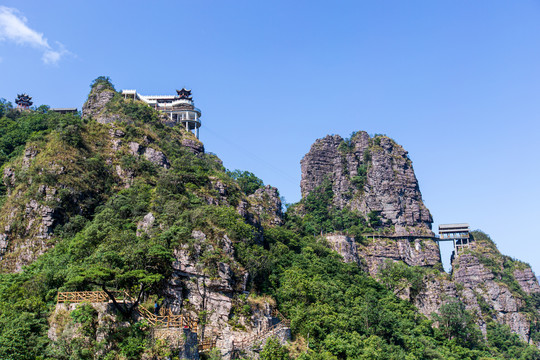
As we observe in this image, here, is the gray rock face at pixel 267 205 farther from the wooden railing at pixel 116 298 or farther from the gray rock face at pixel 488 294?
the wooden railing at pixel 116 298

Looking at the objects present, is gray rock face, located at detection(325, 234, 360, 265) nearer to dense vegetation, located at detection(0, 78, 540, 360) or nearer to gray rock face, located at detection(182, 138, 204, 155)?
dense vegetation, located at detection(0, 78, 540, 360)

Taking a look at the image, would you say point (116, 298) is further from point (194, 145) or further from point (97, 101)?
point (97, 101)

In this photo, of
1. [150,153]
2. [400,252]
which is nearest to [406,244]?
[400,252]

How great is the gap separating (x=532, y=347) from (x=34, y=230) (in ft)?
225

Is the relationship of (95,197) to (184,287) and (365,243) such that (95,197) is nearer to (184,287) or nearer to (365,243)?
(184,287)

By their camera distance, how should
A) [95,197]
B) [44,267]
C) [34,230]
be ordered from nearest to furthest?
[44,267] < [34,230] < [95,197]

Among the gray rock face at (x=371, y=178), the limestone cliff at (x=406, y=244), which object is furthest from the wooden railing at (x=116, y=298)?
the gray rock face at (x=371, y=178)

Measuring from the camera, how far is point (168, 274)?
34219mm

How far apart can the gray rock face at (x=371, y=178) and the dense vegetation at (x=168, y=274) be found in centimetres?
2014

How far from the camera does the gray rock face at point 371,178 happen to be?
284 ft

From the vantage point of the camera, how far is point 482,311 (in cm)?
7581

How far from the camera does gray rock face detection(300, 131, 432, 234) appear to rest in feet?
284

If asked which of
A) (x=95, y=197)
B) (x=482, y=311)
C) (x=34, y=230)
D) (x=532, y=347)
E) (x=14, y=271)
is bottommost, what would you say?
(x=532, y=347)

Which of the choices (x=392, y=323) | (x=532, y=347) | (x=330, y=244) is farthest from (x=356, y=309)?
(x=532, y=347)
